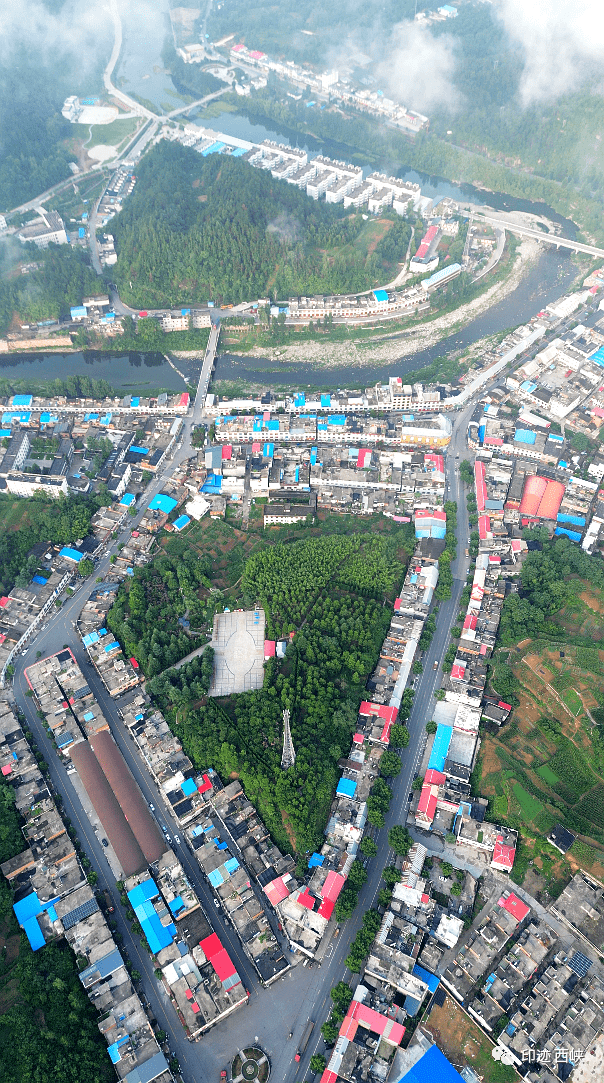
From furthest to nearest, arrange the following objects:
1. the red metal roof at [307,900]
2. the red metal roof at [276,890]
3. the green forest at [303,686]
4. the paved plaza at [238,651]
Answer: the paved plaza at [238,651] → the green forest at [303,686] → the red metal roof at [276,890] → the red metal roof at [307,900]

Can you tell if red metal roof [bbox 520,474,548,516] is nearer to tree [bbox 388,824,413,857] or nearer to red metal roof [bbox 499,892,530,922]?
tree [bbox 388,824,413,857]

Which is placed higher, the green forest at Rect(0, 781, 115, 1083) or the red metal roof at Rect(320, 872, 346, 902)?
the red metal roof at Rect(320, 872, 346, 902)

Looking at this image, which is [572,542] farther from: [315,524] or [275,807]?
[275,807]

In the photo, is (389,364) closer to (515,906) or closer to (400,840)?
(400,840)

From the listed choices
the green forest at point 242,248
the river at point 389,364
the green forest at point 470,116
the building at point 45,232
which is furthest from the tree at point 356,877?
the green forest at point 470,116

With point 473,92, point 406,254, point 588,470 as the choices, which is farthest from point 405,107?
point 588,470

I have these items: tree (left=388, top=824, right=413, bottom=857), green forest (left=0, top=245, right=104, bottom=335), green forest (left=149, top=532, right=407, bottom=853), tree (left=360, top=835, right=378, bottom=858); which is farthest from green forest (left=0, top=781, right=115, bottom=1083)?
green forest (left=0, top=245, right=104, bottom=335)

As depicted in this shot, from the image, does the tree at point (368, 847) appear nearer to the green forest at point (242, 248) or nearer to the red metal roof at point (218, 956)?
the red metal roof at point (218, 956)
